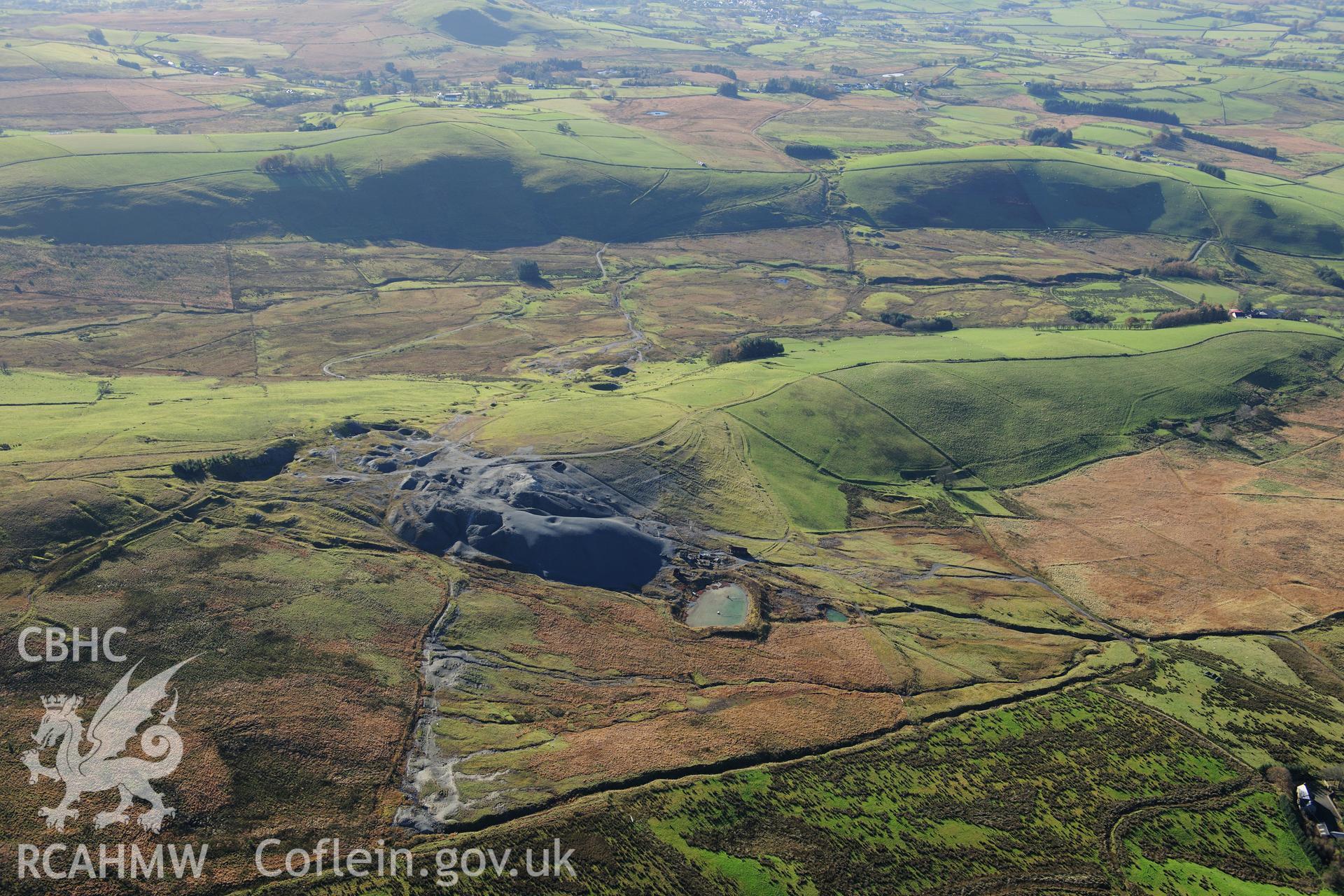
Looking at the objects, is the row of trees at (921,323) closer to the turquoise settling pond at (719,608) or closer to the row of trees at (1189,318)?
the row of trees at (1189,318)

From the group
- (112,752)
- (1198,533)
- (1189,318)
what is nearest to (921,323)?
(1189,318)

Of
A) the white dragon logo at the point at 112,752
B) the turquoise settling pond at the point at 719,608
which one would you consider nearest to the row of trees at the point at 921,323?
the turquoise settling pond at the point at 719,608

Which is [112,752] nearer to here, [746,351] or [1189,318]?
[746,351]

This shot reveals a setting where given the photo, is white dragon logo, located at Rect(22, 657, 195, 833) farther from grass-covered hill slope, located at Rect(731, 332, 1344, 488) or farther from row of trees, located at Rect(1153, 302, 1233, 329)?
row of trees, located at Rect(1153, 302, 1233, 329)

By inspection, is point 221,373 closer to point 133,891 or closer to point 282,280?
point 282,280

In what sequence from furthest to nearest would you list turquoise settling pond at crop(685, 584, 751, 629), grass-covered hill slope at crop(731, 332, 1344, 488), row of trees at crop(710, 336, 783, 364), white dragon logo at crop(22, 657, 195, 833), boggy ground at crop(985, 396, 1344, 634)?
1. row of trees at crop(710, 336, 783, 364)
2. grass-covered hill slope at crop(731, 332, 1344, 488)
3. boggy ground at crop(985, 396, 1344, 634)
4. turquoise settling pond at crop(685, 584, 751, 629)
5. white dragon logo at crop(22, 657, 195, 833)

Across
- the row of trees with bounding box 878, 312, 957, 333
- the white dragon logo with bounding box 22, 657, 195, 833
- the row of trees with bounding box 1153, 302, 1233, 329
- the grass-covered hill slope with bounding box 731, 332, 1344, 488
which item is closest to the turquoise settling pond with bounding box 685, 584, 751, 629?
the grass-covered hill slope with bounding box 731, 332, 1344, 488
